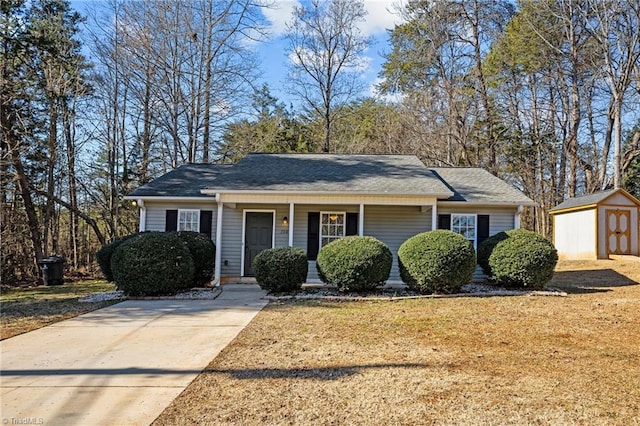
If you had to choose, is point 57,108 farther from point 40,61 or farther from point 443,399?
point 443,399

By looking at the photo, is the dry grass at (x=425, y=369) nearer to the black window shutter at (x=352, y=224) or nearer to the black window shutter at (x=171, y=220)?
the black window shutter at (x=352, y=224)

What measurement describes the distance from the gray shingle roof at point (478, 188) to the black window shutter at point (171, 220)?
7.61 meters

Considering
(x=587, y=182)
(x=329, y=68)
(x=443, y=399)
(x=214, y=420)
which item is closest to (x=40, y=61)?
(x=329, y=68)

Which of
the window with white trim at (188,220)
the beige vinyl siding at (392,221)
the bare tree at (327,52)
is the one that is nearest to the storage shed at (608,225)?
the beige vinyl siding at (392,221)

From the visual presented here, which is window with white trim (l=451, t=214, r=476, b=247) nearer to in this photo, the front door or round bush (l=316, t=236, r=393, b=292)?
round bush (l=316, t=236, r=393, b=292)

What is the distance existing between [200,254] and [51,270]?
553 centimetres

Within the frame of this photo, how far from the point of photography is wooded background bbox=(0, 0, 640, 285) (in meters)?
14.2

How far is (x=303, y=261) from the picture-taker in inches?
372

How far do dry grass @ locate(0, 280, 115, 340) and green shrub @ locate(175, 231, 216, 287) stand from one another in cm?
214

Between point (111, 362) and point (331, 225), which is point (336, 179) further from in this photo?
point (111, 362)

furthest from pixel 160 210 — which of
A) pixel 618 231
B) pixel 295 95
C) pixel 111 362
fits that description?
pixel 618 231

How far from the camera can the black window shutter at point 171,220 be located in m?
11.7

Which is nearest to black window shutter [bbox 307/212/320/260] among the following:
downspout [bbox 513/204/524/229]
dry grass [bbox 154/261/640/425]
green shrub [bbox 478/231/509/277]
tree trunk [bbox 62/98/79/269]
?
dry grass [bbox 154/261/640/425]

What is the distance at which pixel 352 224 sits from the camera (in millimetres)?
11664
